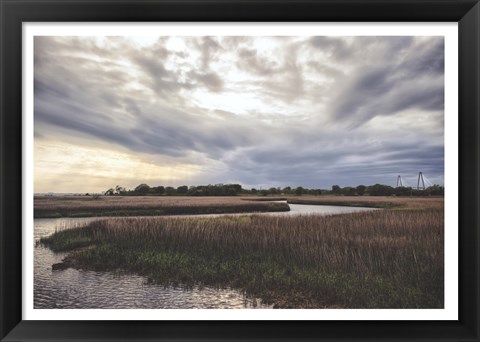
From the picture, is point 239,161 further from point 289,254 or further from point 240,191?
point 289,254

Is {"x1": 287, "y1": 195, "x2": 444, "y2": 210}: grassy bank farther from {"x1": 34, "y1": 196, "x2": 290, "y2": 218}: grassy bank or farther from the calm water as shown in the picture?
the calm water

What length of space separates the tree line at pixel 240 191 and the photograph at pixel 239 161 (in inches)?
0.6

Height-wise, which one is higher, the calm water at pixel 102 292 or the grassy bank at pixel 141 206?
the grassy bank at pixel 141 206

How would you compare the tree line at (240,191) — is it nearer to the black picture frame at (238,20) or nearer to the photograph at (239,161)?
the photograph at (239,161)

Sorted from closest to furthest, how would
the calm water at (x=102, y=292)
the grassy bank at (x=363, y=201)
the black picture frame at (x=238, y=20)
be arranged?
the black picture frame at (x=238, y=20), the calm water at (x=102, y=292), the grassy bank at (x=363, y=201)

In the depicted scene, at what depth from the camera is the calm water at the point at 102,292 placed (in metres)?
2.18

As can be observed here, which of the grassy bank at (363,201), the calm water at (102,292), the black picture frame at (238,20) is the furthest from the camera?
the grassy bank at (363,201)

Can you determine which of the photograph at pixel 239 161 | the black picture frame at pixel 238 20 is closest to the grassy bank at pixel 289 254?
the photograph at pixel 239 161

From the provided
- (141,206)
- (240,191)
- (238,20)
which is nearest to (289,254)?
(240,191)

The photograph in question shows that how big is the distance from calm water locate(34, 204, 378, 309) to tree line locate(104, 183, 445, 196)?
809 millimetres

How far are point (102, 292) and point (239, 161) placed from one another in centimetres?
192

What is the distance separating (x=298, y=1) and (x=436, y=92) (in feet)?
5.64

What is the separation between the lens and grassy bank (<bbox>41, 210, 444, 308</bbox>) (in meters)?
2.21

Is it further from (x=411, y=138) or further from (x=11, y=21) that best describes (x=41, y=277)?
(x=411, y=138)
